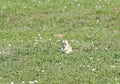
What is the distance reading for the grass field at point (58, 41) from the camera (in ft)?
45.7

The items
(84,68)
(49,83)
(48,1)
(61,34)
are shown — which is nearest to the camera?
(49,83)

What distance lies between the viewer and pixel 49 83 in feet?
43.3

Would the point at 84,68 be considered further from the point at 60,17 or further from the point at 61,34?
the point at 60,17

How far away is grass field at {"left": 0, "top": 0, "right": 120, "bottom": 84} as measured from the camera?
13922mm

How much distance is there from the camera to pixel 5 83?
13258mm

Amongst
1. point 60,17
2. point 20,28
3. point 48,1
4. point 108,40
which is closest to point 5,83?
point 108,40

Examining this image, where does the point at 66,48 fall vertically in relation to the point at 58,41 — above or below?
above

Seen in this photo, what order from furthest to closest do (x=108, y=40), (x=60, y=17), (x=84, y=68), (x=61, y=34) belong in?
(x=60, y=17)
(x=61, y=34)
(x=108, y=40)
(x=84, y=68)

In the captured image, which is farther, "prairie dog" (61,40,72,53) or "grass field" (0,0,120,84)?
"prairie dog" (61,40,72,53)

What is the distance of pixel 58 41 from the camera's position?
61.7ft

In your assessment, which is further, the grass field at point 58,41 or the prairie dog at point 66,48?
the prairie dog at point 66,48

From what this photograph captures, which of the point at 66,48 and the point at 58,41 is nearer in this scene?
the point at 66,48

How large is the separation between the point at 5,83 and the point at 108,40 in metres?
6.74

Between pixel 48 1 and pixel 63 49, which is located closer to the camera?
pixel 63 49
